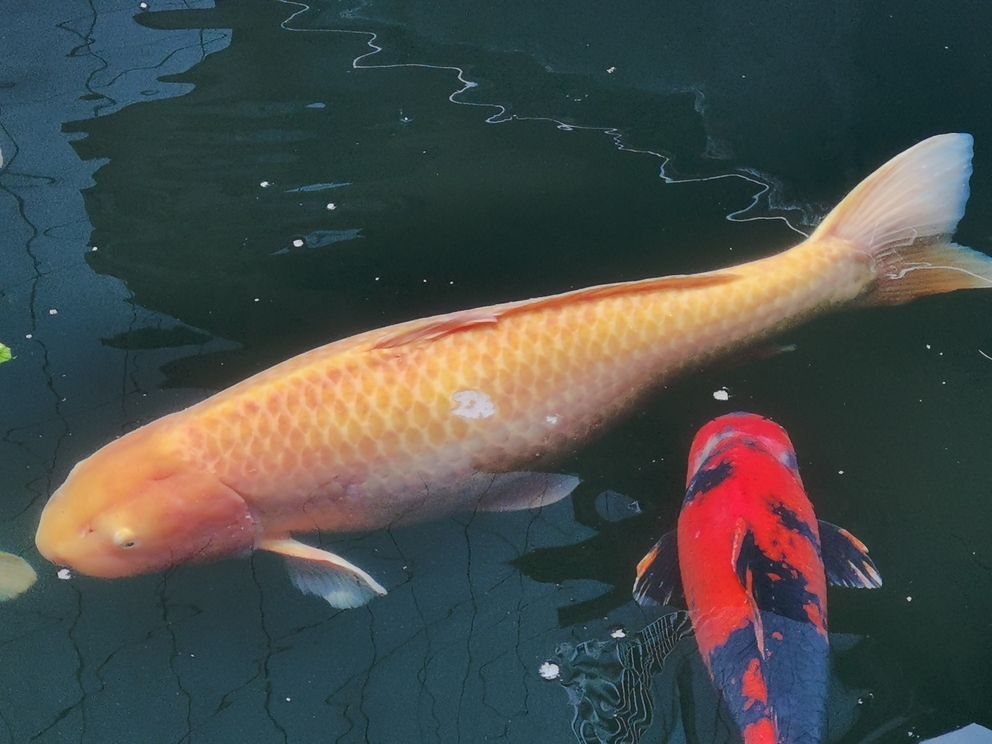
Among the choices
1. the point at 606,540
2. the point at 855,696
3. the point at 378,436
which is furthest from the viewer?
the point at 606,540

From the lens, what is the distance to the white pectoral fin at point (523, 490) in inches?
84.9

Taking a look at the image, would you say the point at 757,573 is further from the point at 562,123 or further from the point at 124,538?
the point at 562,123

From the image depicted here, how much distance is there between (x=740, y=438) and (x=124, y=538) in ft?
4.22

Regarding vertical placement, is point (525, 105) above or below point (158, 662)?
above

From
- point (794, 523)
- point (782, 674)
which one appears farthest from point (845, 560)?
point (782, 674)

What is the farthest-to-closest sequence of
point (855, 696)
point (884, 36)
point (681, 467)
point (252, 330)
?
point (884, 36)
point (252, 330)
point (681, 467)
point (855, 696)

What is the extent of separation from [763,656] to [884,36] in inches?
114

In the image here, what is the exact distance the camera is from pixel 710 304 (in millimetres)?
2250

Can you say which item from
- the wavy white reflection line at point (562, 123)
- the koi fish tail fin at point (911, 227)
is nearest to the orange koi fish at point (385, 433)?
the koi fish tail fin at point (911, 227)

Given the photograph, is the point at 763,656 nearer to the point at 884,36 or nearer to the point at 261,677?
the point at 261,677

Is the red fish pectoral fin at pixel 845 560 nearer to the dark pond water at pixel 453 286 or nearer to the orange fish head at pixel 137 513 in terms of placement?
the dark pond water at pixel 453 286

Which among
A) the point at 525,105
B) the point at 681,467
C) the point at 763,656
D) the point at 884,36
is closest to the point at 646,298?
the point at 681,467

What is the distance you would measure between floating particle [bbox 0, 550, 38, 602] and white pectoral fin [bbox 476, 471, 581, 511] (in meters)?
0.94

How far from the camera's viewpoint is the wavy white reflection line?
3090mm
